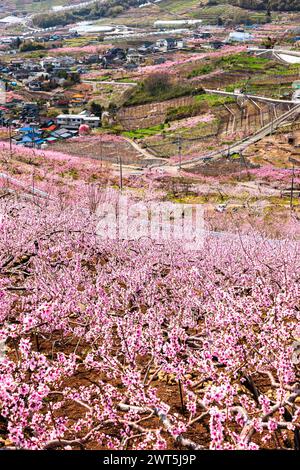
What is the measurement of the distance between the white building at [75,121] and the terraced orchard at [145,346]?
56768 mm

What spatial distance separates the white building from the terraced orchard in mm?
56768

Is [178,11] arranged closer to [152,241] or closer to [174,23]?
[174,23]

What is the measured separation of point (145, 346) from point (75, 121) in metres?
67.2

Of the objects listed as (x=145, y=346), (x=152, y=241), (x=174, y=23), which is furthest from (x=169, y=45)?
(x=145, y=346)

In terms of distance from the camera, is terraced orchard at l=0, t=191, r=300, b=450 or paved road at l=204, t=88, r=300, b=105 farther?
paved road at l=204, t=88, r=300, b=105

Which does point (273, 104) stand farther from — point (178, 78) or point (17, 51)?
point (17, 51)

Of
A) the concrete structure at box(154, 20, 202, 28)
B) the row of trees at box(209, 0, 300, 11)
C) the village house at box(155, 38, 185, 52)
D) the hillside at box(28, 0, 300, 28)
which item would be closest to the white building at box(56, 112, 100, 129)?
the village house at box(155, 38, 185, 52)

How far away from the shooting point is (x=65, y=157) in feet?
172

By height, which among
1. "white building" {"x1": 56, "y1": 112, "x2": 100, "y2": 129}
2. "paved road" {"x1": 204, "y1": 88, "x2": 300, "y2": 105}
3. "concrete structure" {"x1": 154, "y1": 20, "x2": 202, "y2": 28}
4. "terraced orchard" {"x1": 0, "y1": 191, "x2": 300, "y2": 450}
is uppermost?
"concrete structure" {"x1": 154, "y1": 20, "x2": 202, "y2": 28}

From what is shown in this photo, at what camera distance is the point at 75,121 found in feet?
233

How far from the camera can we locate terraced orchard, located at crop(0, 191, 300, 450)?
5535 millimetres

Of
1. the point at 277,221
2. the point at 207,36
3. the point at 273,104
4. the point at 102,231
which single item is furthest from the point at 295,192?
the point at 207,36

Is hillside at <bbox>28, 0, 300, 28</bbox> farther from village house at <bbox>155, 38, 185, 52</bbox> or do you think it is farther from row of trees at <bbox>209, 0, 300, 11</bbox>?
village house at <bbox>155, 38, 185, 52</bbox>

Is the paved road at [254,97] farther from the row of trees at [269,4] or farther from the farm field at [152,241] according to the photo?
the row of trees at [269,4]
